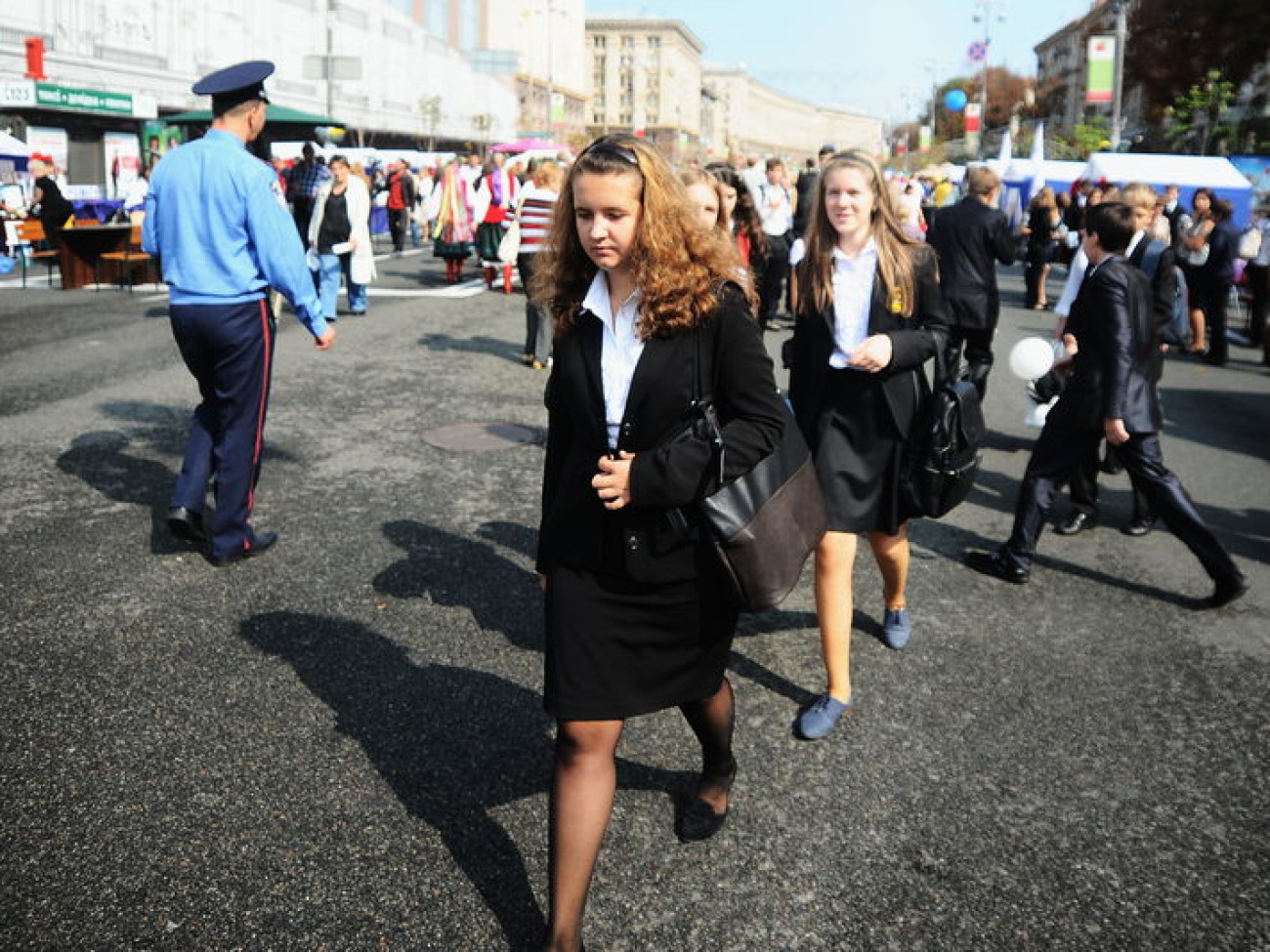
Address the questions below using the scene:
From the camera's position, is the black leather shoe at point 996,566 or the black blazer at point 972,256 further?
the black blazer at point 972,256

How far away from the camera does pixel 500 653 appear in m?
4.17

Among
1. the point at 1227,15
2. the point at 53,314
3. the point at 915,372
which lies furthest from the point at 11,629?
the point at 1227,15

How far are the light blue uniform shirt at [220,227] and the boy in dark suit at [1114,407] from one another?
11.4 ft

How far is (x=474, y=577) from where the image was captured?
4.98 meters

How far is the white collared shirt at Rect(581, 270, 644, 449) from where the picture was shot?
2438 mm

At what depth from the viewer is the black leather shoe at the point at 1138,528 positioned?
612cm

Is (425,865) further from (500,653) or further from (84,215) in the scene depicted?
(84,215)

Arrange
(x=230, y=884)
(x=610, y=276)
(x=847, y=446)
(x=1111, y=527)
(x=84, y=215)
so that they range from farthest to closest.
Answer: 1. (x=84, y=215)
2. (x=1111, y=527)
3. (x=847, y=446)
4. (x=230, y=884)
5. (x=610, y=276)

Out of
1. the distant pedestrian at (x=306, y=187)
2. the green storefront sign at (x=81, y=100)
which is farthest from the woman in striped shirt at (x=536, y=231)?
the green storefront sign at (x=81, y=100)

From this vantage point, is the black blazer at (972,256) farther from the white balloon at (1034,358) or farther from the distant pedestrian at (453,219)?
the distant pedestrian at (453,219)

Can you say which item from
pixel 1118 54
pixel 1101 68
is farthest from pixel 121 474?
pixel 1101 68

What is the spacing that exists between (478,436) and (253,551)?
8.95 ft

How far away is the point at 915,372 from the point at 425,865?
230 cm

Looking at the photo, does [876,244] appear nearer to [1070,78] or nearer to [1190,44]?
[1190,44]
